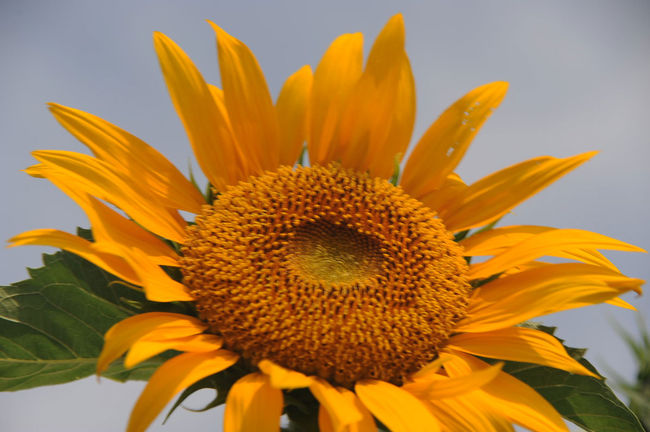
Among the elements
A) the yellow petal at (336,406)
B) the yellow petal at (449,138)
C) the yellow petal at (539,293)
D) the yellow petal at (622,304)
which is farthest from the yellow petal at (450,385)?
the yellow petal at (449,138)

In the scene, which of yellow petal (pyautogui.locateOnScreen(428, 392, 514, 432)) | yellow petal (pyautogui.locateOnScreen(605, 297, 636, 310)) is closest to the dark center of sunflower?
yellow petal (pyautogui.locateOnScreen(428, 392, 514, 432))

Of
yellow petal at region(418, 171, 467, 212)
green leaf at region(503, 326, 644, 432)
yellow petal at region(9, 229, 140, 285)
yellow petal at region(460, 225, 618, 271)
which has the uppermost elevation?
yellow petal at region(418, 171, 467, 212)

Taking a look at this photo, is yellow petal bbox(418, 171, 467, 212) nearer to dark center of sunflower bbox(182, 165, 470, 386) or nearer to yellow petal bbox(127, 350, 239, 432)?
dark center of sunflower bbox(182, 165, 470, 386)

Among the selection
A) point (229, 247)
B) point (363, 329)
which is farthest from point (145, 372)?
point (363, 329)

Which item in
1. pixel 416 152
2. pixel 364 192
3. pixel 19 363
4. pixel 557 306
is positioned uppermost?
pixel 416 152

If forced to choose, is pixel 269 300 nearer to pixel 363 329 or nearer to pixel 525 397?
pixel 363 329

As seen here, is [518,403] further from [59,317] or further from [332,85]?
[59,317]

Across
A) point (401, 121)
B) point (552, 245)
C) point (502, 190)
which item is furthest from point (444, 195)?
point (552, 245)
